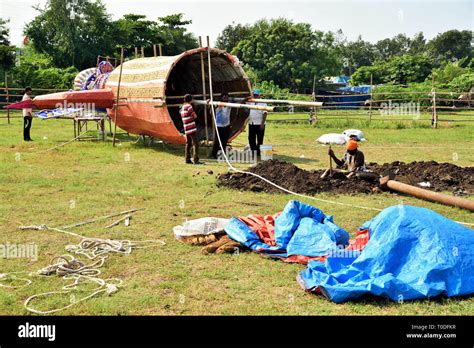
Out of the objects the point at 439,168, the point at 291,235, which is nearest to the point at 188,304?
the point at 291,235

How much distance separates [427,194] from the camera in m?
8.73

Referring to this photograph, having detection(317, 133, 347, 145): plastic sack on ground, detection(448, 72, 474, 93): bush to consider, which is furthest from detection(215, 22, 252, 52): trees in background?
detection(317, 133, 347, 145): plastic sack on ground

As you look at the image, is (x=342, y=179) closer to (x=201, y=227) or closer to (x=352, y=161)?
(x=352, y=161)

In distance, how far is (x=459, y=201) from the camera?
26.9 ft

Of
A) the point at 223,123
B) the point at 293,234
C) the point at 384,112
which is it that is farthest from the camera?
the point at 384,112

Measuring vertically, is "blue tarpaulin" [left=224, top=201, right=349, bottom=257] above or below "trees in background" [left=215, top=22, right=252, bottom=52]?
below

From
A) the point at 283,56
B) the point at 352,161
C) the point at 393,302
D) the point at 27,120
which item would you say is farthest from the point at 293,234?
the point at 283,56

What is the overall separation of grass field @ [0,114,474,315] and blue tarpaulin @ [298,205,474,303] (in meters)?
0.12

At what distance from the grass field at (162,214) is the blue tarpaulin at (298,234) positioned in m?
0.21

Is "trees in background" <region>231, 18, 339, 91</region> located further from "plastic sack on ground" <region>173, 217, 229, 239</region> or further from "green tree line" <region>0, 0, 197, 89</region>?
"plastic sack on ground" <region>173, 217, 229, 239</region>

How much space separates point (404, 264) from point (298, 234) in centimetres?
136

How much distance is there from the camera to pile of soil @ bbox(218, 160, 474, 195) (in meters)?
9.55

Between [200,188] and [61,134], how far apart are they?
1148cm

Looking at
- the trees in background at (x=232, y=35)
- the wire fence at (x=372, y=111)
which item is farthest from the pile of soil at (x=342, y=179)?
the trees in background at (x=232, y=35)
